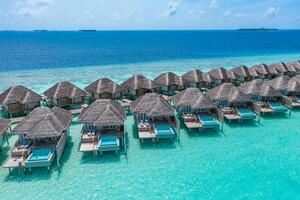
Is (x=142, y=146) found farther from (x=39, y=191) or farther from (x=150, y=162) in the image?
(x=39, y=191)

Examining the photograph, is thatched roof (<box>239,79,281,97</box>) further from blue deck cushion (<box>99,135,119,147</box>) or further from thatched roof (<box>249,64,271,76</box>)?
blue deck cushion (<box>99,135,119,147</box>)

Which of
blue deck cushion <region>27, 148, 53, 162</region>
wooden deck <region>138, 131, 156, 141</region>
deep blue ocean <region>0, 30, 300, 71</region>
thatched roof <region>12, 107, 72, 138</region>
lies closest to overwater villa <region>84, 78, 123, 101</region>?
thatched roof <region>12, 107, 72, 138</region>

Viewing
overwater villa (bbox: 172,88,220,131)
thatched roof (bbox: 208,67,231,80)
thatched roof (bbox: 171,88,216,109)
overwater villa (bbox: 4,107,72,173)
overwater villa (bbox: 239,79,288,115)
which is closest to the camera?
overwater villa (bbox: 4,107,72,173)

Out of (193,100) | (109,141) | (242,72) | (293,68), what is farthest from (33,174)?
(293,68)

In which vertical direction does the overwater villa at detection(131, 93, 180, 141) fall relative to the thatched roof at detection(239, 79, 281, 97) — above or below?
below

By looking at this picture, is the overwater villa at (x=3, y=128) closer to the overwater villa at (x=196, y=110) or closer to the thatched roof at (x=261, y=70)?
the overwater villa at (x=196, y=110)

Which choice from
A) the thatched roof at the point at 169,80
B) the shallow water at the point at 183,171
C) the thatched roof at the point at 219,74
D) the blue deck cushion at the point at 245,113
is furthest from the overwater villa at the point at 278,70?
the shallow water at the point at 183,171
